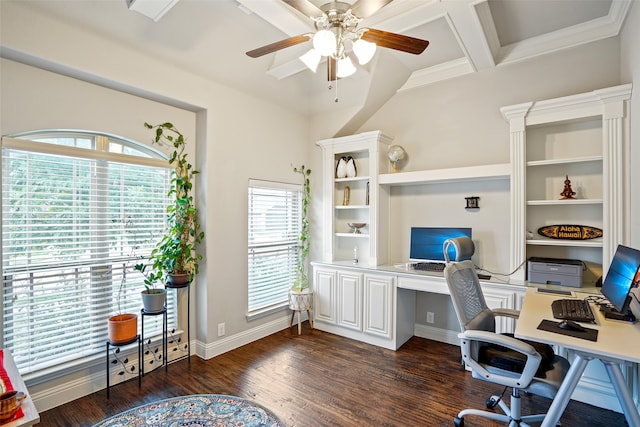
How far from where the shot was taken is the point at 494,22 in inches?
111

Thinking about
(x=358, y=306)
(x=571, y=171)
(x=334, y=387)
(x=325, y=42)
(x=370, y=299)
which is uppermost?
(x=325, y=42)

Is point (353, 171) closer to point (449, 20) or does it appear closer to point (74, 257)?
point (449, 20)

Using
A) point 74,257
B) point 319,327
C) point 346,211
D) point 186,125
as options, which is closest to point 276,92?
point 186,125

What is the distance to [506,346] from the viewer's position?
1762 millimetres

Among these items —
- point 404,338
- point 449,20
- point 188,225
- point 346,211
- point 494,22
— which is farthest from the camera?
point 346,211

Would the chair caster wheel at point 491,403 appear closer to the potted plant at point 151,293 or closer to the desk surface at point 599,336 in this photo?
the desk surface at point 599,336

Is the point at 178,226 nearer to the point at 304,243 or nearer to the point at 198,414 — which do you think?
the point at 198,414

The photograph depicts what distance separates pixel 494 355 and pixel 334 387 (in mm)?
1328

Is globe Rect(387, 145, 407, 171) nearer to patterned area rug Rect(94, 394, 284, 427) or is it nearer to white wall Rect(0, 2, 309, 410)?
white wall Rect(0, 2, 309, 410)

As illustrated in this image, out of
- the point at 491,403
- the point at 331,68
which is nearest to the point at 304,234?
the point at 331,68

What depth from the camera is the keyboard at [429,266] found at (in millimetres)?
3404

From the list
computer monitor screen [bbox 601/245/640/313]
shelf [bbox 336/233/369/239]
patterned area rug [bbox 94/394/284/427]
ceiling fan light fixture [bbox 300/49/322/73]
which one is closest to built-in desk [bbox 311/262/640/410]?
shelf [bbox 336/233/369/239]

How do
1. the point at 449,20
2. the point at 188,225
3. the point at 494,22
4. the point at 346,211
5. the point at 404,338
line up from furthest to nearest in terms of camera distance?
the point at 346,211 < the point at 404,338 < the point at 188,225 < the point at 494,22 < the point at 449,20

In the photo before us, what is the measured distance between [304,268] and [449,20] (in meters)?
3.17
